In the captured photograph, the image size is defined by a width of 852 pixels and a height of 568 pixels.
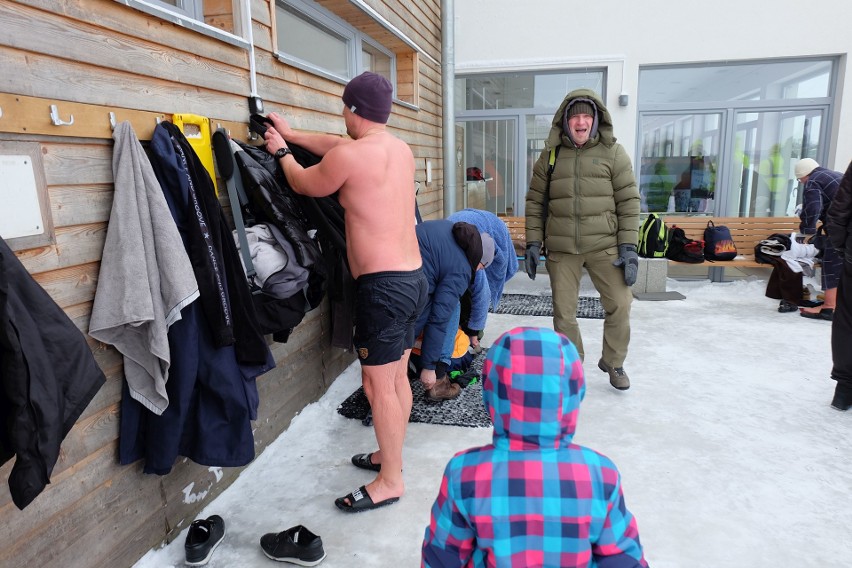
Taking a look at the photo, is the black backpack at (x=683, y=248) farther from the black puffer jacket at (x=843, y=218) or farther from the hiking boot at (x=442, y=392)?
the hiking boot at (x=442, y=392)

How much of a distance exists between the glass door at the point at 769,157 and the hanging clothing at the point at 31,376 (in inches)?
316

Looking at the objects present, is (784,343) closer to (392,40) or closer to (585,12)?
(392,40)

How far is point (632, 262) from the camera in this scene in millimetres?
3486

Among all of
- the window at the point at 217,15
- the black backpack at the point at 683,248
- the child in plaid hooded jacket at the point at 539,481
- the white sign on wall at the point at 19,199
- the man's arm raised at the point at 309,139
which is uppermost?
the window at the point at 217,15

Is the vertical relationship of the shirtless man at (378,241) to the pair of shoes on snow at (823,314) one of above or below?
above

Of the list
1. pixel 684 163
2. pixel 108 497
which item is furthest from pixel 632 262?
pixel 684 163

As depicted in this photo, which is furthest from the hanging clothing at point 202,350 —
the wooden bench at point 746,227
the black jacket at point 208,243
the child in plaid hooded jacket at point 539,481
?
the wooden bench at point 746,227

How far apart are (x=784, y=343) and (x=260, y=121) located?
14.3 feet

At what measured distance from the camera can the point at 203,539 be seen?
82.5 inches

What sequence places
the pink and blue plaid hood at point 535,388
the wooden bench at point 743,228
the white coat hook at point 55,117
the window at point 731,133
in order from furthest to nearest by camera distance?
1. the wooden bench at point 743,228
2. the window at point 731,133
3. the white coat hook at point 55,117
4. the pink and blue plaid hood at point 535,388

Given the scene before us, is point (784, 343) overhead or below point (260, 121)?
below

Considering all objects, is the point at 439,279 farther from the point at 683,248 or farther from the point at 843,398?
the point at 683,248

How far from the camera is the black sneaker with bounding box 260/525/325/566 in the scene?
2.03 meters

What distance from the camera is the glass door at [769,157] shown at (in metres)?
7.25
